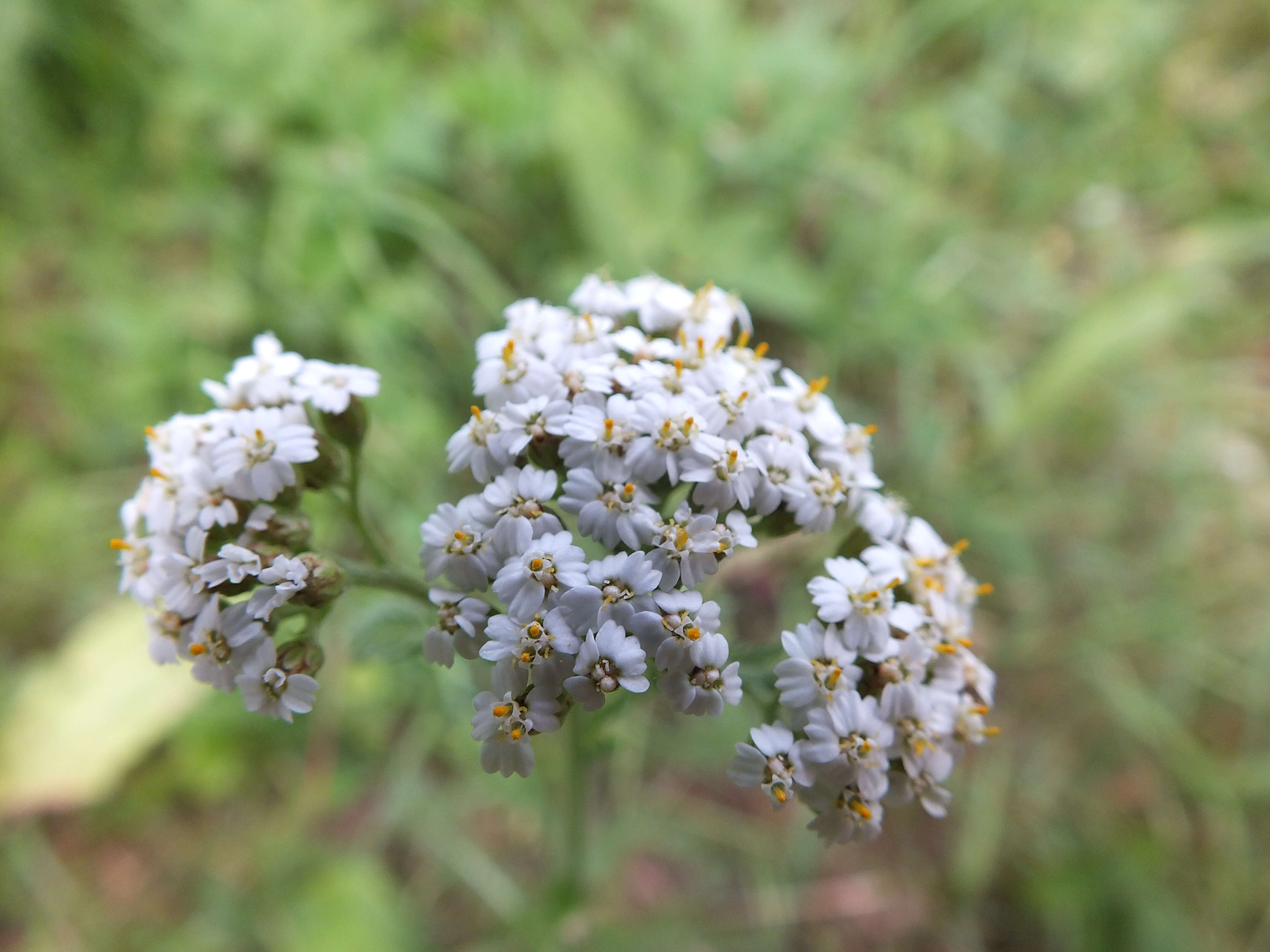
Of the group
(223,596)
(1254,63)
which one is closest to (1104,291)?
(1254,63)

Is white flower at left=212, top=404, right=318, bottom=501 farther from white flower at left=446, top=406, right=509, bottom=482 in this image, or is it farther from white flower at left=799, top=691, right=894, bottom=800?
white flower at left=799, top=691, right=894, bottom=800

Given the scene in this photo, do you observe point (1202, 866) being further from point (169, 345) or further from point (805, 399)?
point (169, 345)

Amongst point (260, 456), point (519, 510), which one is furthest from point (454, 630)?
point (260, 456)

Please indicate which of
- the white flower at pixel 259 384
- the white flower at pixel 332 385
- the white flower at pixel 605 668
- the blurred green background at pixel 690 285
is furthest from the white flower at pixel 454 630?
the blurred green background at pixel 690 285

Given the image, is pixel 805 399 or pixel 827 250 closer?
pixel 805 399

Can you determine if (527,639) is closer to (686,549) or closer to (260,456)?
(686,549)

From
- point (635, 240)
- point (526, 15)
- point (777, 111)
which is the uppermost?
point (526, 15)

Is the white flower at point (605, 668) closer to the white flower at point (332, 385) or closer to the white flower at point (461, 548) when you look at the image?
the white flower at point (461, 548)
